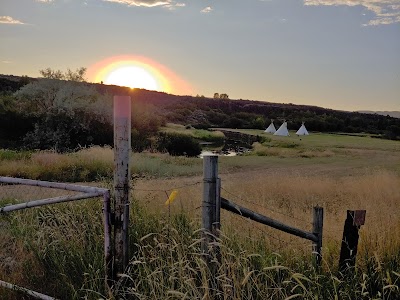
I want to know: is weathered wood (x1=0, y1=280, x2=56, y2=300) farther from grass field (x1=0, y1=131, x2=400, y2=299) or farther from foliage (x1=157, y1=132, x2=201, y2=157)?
foliage (x1=157, y1=132, x2=201, y2=157)

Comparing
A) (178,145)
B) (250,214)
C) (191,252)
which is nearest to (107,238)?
(191,252)

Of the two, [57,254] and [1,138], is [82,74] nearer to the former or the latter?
[1,138]

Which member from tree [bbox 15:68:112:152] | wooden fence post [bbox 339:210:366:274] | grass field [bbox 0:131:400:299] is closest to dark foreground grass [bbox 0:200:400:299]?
grass field [bbox 0:131:400:299]

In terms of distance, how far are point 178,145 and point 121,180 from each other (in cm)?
3236

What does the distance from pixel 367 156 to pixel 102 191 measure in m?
30.9

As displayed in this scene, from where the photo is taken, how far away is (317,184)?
1455 cm

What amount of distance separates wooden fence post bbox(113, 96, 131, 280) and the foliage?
30.8 metres

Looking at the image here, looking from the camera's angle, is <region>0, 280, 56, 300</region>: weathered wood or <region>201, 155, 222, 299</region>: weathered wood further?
<region>0, 280, 56, 300</region>: weathered wood

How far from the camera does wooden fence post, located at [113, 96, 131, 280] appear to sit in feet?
14.7

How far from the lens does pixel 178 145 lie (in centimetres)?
3684

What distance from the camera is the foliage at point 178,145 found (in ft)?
119

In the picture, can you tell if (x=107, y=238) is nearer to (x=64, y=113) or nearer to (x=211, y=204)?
(x=211, y=204)

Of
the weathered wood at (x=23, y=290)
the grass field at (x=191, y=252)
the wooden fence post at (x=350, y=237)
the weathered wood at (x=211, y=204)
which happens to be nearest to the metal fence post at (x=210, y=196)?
the weathered wood at (x=211, y=204)

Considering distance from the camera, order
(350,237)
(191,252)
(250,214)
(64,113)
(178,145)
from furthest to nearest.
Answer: (178,145), (64,113), (191,252), (350,237), (250,214)
